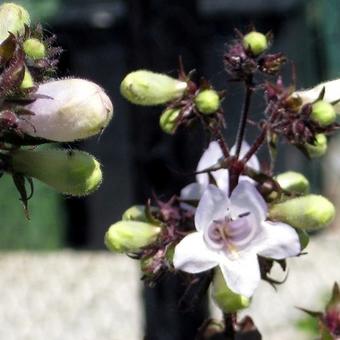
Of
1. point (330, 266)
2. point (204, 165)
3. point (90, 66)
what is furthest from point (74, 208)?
point (204, 165)

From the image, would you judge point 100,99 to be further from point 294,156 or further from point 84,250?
point 84,250

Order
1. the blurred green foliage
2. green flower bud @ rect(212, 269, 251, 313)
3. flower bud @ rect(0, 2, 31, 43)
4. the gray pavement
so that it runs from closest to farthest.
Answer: flower bud @ rect(0, 2, 31, 43)
green flower bud @ rect(212, 269, 251, 313)
the gray pavement
the blurred green foliage

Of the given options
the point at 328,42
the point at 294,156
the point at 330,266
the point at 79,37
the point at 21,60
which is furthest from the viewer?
the point at 79,37

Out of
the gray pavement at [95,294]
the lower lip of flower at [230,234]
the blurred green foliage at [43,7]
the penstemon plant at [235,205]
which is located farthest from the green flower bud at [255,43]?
the blurred green foliage at [43,7]

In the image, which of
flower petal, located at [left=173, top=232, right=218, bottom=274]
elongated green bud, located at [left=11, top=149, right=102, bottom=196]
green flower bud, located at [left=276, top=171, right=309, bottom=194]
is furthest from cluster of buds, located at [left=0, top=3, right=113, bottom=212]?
green flower bud, located at [left=276, top=171, right=309, bottom=194]

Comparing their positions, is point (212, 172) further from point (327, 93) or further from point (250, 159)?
point (327, 93)

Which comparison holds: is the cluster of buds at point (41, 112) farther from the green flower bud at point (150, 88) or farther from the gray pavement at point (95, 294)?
the gray pavement at point (95, 294)

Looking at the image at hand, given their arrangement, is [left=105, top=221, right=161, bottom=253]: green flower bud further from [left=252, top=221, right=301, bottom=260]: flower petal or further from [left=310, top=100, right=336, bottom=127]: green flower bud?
[left=310, top=100, right=336, bottom=127]: green flower bud
